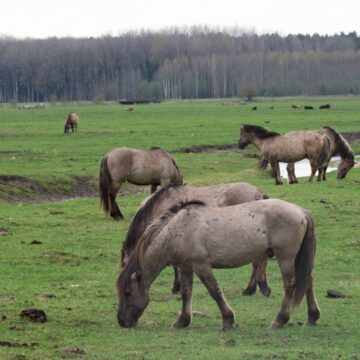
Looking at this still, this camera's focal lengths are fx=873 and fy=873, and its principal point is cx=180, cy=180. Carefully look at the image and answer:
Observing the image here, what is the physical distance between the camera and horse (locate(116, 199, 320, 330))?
8594 millimetres

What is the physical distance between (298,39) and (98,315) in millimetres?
183713

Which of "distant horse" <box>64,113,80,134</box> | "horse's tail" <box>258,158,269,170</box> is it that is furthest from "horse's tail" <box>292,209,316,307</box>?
"distant horse" <box>64,113,80,134</box>

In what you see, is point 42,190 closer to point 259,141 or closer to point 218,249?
point 259,141

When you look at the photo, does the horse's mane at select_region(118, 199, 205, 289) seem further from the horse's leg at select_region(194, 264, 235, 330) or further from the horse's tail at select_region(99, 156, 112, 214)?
A: the horse's tail at select_region(99, 156, 112, 214)

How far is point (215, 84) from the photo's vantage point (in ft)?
442

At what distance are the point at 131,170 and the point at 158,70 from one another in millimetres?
129084

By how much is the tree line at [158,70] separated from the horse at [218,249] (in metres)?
113


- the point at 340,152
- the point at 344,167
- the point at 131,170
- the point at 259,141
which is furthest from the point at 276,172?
the point at 131,170

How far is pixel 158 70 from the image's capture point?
144875mm

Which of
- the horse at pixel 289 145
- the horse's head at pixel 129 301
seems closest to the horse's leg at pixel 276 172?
the horse at pixel 289 145

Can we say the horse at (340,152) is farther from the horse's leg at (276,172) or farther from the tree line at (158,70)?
the tree line at (158,70)

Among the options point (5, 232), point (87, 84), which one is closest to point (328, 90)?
point (87, 84)

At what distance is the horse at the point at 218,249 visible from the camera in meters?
8.59

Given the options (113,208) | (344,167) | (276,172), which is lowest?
(344,167)
